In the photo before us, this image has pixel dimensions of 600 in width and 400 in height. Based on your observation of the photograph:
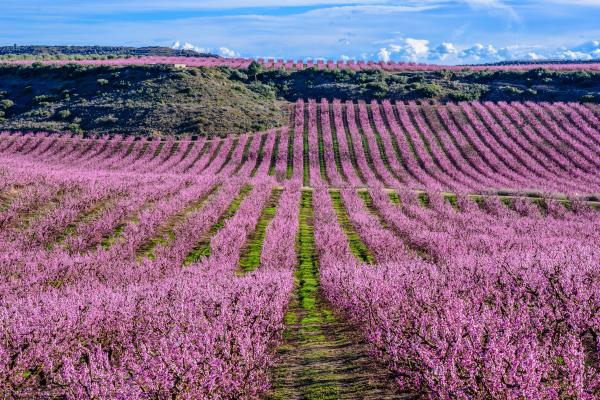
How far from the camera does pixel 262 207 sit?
31062 mm

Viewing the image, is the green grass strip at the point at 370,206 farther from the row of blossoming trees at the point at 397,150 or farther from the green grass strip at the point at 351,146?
the green grass strip at the point at 351,146

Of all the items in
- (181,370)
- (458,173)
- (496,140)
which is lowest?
(181,370)

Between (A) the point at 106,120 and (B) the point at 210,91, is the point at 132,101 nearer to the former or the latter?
(A) the point at 106,120

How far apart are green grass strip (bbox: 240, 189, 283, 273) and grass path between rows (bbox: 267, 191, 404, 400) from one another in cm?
489

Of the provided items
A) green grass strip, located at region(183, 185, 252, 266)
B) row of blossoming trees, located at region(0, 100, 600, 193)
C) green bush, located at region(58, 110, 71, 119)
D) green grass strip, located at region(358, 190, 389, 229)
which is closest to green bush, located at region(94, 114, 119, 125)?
row of blossoming trees, located at region(0, 100, 600, 193)

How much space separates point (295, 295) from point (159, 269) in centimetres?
538

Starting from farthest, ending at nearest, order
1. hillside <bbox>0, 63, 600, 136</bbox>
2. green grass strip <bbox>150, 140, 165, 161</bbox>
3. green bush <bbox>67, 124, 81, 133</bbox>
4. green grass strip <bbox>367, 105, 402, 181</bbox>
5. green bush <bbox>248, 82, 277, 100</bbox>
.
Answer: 1. green bush <bbox>248, 82, 277, 100</bbox>
2. hillside <bbox>0, 63, 600, 136</bbox>
3. green bush <bbox>67, 124, 81, 133</bbox>
4. green grass strip <bbox>150, 140, 165, 161</bbox>
5. green grass strip <bbox>367, 105, 402, 181</bbox>

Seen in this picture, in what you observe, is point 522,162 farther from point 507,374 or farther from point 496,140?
point 507,374

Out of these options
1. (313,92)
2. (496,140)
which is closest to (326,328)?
(496,140)

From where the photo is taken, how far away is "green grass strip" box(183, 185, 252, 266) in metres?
21.5

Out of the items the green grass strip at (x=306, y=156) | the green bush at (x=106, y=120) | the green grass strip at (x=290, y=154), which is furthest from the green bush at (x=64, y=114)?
the green grass strip at (x=306, y=156)

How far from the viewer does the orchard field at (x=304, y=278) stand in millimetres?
8156

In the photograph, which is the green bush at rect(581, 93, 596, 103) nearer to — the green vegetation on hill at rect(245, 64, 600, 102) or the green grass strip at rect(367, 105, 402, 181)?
the green vegetation on hill at rect(245, 64, 600, 102)

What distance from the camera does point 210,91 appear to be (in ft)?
254
